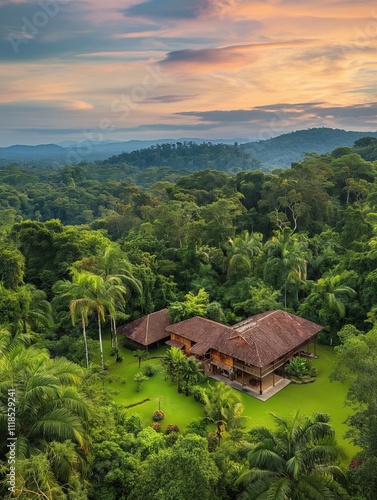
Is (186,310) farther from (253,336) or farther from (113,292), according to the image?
(253,336)

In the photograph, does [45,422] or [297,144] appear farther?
[297,144]

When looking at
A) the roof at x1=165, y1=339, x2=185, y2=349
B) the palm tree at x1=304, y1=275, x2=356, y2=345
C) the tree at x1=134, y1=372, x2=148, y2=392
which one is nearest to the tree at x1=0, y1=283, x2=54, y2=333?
the tree at x1=134, y1=372, x2=148, y2=392

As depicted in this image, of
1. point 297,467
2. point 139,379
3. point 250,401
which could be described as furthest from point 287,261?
point 297,467

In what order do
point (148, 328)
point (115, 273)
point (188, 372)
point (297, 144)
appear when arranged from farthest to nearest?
point (297, 144)
point (148, 328)
point (115, 273)
point (188, 372)

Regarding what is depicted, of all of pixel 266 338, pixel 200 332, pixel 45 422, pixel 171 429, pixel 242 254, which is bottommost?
pixel 171 429

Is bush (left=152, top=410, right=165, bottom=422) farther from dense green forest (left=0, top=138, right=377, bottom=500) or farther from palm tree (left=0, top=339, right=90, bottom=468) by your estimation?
palm tree (left=0, top=339, right=90, bottom=468)
